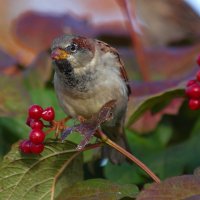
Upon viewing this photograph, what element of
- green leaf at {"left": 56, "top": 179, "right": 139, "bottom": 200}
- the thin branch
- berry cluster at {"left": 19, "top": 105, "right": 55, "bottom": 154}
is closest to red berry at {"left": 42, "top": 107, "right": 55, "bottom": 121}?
berry cluster at {"left": 19, "top": 105, "right": 55, "bottom": 154}

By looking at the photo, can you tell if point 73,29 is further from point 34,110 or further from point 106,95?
point 34,110

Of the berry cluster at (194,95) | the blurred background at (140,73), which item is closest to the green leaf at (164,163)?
the blurred background at (140,73)

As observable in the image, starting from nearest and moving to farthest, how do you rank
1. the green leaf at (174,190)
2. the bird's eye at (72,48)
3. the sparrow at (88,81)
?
the green leaf at (174,190), the bird's eye at (72,48), the sparrow at (88,81)

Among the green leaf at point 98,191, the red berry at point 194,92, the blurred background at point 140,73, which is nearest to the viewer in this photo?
the green leaf at point 98,191

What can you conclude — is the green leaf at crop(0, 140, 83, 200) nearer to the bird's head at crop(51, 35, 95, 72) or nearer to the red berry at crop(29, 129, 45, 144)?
the red berry at crop(29, 129, 45, 144)

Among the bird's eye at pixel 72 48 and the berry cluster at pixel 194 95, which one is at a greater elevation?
the berry cluster at pixel 194 95

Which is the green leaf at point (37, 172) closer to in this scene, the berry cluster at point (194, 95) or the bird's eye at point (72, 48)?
the berry cluster at point (194, 95)

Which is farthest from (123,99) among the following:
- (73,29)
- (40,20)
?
(40,20)
